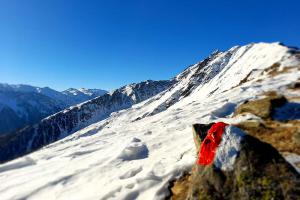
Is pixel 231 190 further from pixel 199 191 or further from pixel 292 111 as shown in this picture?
pixel 292 111

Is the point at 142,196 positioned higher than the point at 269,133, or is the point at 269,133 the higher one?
the point at 269,133

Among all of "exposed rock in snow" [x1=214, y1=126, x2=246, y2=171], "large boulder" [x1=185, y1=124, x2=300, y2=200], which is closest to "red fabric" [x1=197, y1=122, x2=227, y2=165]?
"large boulder" [x1=185, y1=124, x2=300, y2=200]

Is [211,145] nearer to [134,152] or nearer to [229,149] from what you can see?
[229,149]

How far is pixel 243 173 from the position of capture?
12297mm

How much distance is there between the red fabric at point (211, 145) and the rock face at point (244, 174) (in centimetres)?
25

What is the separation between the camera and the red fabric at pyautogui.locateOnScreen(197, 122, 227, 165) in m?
14.0

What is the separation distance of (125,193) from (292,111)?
17.7m

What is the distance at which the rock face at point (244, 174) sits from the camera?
11.4 metres

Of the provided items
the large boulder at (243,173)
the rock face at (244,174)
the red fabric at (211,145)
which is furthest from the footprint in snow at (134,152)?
the rock face at (244,174)

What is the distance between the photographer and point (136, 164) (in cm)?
2377

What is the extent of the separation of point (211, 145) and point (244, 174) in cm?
242

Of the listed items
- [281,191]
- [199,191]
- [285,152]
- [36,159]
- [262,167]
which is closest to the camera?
[281,191]

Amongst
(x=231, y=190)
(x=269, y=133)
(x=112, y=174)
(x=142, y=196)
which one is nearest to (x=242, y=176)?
(x=231, y=190)

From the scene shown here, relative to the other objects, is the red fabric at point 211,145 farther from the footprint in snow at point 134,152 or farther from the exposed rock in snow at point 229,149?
the footprint in snow at point 134,152
